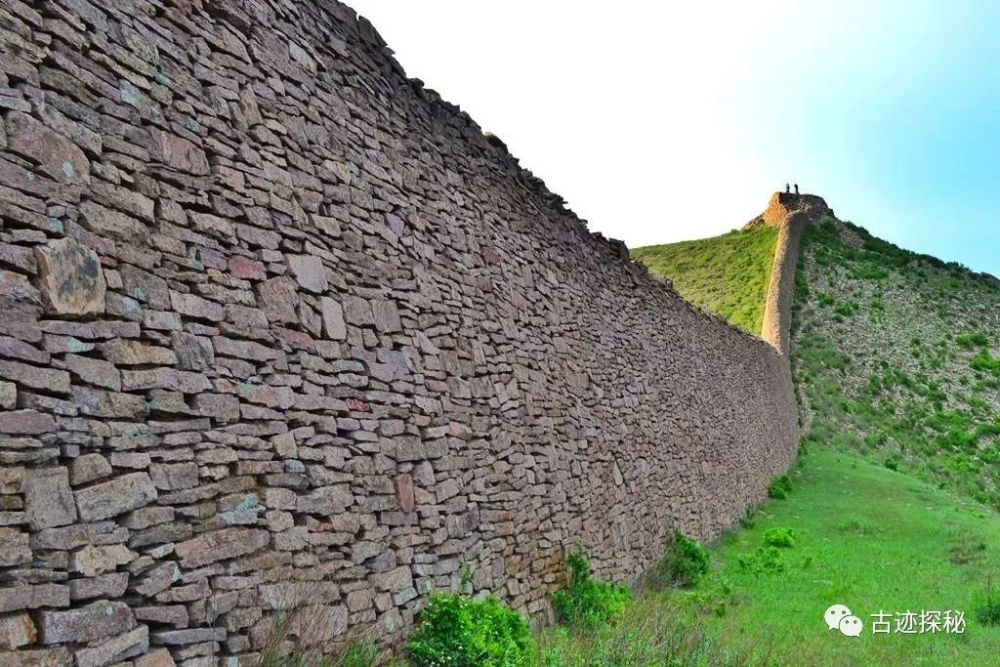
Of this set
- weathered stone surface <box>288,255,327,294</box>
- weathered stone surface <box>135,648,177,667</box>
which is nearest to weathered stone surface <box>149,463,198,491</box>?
weathered stone surface <box>135,648,177,667</box>

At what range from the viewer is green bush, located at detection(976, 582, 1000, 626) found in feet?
29.6

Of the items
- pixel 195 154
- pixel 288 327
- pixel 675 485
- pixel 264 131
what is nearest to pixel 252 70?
pixel 264 131

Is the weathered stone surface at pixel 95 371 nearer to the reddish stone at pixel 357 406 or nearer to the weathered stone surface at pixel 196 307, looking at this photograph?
the weathered stone surface at pixel 196 307

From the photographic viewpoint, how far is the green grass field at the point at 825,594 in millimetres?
7207

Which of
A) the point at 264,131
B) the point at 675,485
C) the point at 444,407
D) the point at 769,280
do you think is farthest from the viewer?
the point at 769,280

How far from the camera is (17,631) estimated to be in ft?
10.8

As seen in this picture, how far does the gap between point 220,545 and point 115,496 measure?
0.74 m

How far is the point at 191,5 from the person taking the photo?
5000 millimetres

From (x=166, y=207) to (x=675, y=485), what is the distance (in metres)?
10.4

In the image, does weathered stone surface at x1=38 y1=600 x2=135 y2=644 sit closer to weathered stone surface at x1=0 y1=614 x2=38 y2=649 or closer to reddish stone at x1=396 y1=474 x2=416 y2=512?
weathered stone surface at x1=0 y1=614 x2=38 y2=649

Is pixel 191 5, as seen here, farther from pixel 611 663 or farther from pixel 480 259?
pixel 611 663

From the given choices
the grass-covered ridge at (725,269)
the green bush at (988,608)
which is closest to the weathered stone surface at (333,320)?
the green bush at (988,608)

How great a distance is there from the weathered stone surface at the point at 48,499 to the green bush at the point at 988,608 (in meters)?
9.65

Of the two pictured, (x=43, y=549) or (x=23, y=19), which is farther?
(x=23, y=19)
